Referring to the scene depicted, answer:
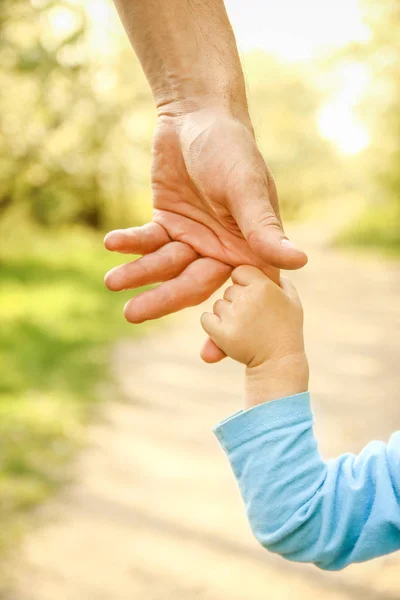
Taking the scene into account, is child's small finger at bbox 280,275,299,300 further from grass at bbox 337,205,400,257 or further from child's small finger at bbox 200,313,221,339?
grass at bbox 337,205,400,257

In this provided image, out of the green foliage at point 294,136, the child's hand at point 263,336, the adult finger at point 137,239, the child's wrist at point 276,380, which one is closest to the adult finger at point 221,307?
the child's hand at point 263,336

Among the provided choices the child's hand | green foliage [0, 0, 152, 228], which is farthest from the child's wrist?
green foliage [0, 0, 152, 228]

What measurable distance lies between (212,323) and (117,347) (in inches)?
150

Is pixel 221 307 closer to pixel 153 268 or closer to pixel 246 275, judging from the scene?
pixel 246 275

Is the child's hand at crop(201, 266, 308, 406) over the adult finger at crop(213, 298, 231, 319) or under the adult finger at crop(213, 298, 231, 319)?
under

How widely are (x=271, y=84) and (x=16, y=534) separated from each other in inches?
608

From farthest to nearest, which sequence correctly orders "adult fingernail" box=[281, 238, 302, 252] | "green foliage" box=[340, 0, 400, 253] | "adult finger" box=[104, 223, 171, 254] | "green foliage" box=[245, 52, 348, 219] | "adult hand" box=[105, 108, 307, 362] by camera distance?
"green foliage" box=[245, 52, 348, 219] → "green foliage" box=[340, 0, 400, 253] → "adult finger" box=[104, 223, 171, 254] → "adult hand" box=[105, 108, 307, 362] → "adult fingernail" box=[281, 238, 302, 252]

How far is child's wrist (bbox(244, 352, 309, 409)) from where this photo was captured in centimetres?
106

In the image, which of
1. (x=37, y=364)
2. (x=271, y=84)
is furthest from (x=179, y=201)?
(x=271, y=84)

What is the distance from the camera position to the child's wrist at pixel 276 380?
3.48ft

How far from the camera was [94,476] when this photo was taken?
107 inches

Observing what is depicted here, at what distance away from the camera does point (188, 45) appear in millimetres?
1355

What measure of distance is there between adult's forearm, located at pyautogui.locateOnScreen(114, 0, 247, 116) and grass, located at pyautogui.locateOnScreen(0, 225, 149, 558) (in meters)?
1.53

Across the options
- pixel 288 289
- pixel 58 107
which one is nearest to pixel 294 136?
pixel 58 107
